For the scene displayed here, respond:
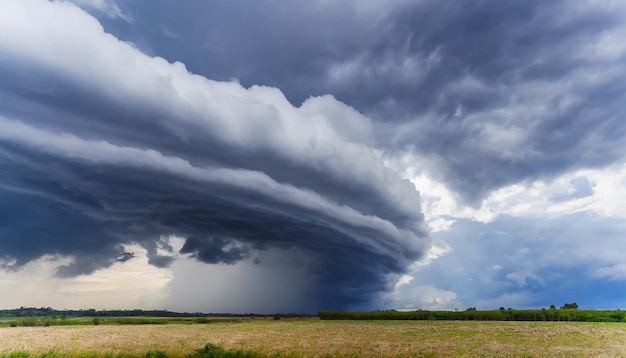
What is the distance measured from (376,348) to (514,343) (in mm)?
22303

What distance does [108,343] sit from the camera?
174 ft

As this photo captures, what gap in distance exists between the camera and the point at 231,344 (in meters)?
54.5

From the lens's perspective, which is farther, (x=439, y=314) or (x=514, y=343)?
(x=439, y=314)

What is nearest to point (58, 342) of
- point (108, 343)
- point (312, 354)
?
point (108, 343)

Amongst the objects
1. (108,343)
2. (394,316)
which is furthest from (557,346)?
(394,316)

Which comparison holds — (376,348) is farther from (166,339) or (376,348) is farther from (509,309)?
(509,309)

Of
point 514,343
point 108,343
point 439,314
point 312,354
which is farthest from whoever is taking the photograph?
point 439,314

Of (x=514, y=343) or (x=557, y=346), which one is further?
(x=514, y=343)

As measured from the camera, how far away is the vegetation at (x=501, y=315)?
13188 centimetres

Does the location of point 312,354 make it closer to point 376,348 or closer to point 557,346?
point 376,348

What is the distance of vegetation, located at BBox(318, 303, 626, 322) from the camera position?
132 m

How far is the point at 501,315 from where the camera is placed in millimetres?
152250

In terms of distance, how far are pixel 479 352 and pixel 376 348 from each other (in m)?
12.5

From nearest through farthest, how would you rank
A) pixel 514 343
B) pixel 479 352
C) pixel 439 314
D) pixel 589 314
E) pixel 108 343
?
pixel 479 352 < pixel 108 343 < pixel 514 343 < pixel 589 314 < pixel 439 314
